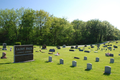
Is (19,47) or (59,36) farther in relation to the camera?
(59,36)

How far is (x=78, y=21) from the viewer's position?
67.6 metres

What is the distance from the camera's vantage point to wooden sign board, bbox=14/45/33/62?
36.8 feet

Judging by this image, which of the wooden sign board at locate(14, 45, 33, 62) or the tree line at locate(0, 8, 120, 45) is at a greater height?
the tree line at locate(0, 8, 120, 45)

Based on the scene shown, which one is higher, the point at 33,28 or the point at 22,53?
the point at 33,28

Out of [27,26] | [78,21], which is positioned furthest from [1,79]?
[78,21]

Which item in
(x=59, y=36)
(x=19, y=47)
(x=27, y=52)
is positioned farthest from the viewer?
(x=59, y=36)

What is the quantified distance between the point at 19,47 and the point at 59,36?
4146 cm

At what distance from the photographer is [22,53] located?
11.7 meters

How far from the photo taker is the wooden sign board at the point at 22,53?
11.2m

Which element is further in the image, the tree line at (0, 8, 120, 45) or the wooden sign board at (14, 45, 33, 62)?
the tree line at (0, 8, 120, 45)

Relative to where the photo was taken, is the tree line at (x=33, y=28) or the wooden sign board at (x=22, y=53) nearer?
the wooden sign board at (x=22, y=53)

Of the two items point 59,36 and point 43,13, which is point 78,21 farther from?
point 43,13

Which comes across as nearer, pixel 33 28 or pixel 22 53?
pixel 22 53

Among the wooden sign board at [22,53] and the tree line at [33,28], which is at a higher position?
the tree line at [33,28]
